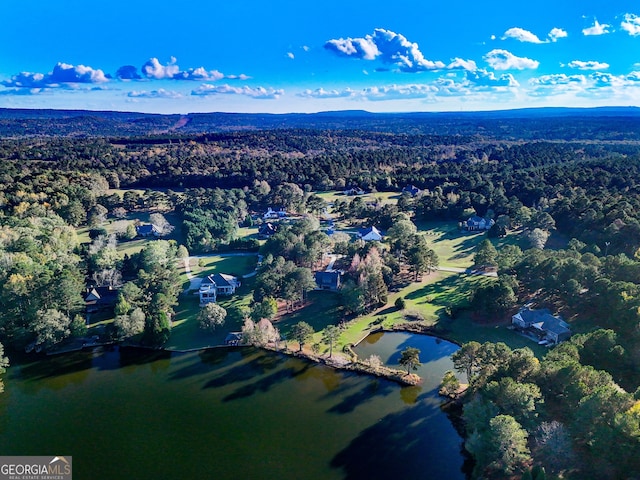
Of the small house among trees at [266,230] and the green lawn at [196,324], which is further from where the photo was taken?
the small house among trees at [266,230]

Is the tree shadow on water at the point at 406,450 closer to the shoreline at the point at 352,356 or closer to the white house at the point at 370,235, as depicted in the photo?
the shoreline at the point at 352,356

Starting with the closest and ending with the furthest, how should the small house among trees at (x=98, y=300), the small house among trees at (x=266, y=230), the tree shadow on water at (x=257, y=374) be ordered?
the tree shadow on water at (x=257, y=374)
the small house among trees at (x=98, y=300)
the small house among trees at (x=266, y=230)

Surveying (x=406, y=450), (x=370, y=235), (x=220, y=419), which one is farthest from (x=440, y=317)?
(x=370, y=235)

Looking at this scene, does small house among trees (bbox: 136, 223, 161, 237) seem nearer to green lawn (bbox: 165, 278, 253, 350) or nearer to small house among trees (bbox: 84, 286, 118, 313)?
small house among trees (bbox: 84, 286, 118, 313)

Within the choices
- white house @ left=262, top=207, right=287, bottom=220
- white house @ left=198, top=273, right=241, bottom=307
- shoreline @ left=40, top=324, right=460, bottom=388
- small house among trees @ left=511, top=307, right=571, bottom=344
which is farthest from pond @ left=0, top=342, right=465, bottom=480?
white house @ left=262, top=207, right=287, bottom=220

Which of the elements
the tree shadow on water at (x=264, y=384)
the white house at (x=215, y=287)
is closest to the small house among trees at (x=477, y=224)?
the white house at (x=215, y=287)
